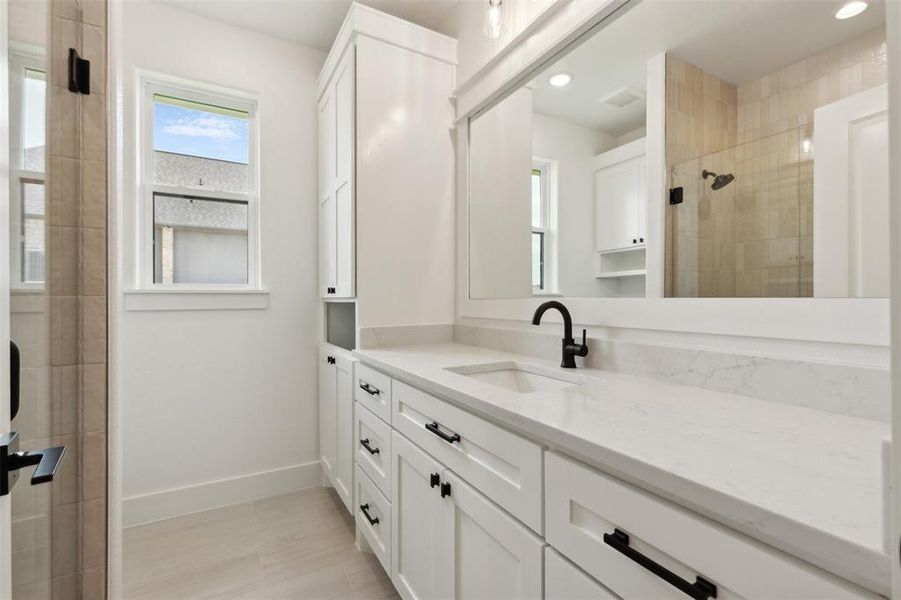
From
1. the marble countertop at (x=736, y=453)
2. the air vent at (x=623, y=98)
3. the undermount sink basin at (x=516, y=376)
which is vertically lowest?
the undermount sink basin at (x=516, y=376)

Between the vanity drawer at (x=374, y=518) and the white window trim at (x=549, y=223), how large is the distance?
1069 millimetres

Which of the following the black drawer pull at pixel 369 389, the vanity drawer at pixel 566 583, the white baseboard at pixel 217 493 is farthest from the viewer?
the white baseboard at pixel 217 493

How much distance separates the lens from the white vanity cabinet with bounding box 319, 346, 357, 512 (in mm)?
1990

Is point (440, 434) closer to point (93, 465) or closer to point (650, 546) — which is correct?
point (650, 546)

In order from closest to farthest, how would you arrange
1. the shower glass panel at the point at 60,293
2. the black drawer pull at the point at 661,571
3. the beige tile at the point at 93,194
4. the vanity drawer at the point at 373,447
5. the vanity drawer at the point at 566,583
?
the black drawer pull at the point at 661,571 → the vanity drawer at the point at 566,583 → the shower glass panel at the point at 60,293 → the beige tile at the point at 93,194 → the vanity drawer at the point at 373,447

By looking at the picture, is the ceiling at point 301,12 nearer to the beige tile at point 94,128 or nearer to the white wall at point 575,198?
the white wall at point 575,198

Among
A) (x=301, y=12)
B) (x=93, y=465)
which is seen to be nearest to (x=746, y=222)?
(x=93, y=465)

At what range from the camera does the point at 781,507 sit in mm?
477

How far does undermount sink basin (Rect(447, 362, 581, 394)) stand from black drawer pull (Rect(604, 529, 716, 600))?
719 millimetres

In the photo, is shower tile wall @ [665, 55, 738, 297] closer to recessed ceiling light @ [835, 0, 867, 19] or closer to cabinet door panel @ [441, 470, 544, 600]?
recessed ceiling light @ [835, 0, 867, 19]

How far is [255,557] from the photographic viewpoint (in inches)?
74.6

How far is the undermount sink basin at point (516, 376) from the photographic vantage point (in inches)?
56.6

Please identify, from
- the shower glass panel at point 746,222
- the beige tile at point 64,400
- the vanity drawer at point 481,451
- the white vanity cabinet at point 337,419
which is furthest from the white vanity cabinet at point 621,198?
the beige tile at point 64,400

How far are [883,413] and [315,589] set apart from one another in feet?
6.38
